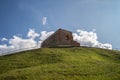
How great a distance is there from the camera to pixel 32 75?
4181cm

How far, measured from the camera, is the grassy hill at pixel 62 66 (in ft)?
136

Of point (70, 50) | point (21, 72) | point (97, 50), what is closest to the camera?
point (21, 72)

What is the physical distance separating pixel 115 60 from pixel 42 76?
26749 mm

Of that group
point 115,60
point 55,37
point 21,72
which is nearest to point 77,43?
point 55,37

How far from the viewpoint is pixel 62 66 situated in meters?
48.2

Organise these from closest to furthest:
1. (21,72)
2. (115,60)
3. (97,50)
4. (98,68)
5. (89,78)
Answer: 1. (89,78)
2. (21,72)
3. (98,68)
4. (115,60)
5. (97,50)

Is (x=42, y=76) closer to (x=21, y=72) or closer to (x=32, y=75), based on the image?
(x=32, y=75)

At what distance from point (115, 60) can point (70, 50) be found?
12010 millimetres

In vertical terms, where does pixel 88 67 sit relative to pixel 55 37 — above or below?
below

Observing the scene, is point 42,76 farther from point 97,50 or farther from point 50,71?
point 97,50

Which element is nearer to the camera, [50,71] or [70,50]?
[50,71]

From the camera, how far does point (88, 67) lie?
4781cm

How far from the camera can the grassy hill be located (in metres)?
41.6

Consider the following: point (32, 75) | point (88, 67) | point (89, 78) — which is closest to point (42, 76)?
point (32, 75)
